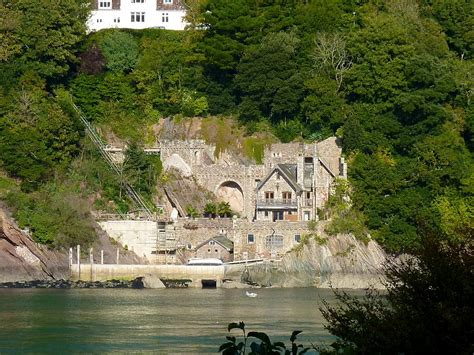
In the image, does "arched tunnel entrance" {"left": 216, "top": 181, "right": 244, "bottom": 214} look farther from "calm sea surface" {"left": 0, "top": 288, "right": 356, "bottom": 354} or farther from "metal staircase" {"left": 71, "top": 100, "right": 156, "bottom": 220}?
"calm sea surface" {"left": 0, "top": 288, "right": 356, "bottom": 354}

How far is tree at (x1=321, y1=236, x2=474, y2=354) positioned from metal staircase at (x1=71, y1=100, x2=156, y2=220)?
4881 cm

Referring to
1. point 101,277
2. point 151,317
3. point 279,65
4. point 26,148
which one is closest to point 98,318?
point 151,317

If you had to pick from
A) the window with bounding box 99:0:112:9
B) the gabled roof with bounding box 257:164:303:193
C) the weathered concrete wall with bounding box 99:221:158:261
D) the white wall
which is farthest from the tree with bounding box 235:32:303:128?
the window with bounding box 99:0:112:9

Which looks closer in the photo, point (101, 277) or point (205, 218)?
point (101, 277)

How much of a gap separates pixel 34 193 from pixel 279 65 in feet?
46.4

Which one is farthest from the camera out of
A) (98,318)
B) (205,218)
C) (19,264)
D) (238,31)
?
(238,31)

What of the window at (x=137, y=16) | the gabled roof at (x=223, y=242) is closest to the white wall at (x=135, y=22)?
the window at (x=137, y=16)

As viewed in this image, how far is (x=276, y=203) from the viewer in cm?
7944

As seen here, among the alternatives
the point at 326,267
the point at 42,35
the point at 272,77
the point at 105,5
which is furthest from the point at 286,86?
the point at 105,5

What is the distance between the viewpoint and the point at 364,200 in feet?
254

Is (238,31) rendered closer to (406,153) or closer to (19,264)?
(406,153)

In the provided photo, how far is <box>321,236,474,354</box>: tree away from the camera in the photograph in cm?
2828

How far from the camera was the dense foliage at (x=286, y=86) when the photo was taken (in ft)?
254

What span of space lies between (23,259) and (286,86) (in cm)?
1659
